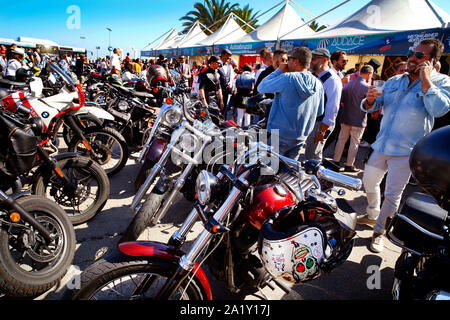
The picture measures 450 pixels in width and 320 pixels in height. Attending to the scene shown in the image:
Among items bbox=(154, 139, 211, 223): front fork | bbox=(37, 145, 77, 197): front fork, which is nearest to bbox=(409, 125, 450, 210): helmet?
bbox=(154, 139, 211, 223): front fork

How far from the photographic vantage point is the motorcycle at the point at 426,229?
121cm

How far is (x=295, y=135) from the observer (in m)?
2.86

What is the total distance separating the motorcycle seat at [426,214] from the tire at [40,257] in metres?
2.42

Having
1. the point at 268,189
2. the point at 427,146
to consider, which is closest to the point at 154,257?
the point at 268,189

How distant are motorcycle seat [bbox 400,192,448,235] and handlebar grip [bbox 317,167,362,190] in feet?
1.92

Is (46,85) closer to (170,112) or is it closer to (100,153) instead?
(100,153)

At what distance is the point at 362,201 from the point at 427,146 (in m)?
2.94

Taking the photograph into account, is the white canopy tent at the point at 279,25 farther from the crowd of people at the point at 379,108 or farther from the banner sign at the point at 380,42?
the crowd of people at the point at 379,108

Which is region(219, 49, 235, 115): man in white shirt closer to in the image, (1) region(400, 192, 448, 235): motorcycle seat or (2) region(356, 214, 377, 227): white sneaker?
(2) region(356, 214, 377, 227): white sneaker

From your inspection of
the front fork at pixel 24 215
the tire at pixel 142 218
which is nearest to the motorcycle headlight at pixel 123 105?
the tire at pixel 142 218

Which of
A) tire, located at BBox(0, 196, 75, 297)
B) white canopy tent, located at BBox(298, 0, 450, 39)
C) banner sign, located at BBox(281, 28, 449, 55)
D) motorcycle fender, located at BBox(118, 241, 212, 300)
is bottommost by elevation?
tire, located at BBox(0, 196, 75, 297)

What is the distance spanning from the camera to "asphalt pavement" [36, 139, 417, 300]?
80.9 inches

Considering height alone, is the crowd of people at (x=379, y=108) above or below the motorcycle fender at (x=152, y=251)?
above

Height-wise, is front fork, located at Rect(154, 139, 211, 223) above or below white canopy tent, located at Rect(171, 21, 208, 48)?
below
